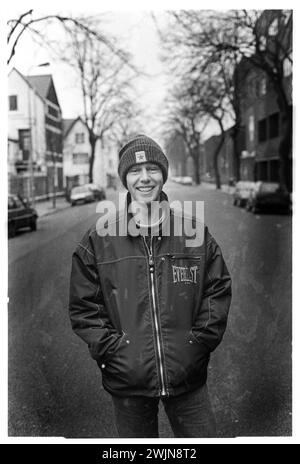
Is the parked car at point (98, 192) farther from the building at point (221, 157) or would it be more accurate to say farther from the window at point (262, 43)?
the window at point (262, 43)

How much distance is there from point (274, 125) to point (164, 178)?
0.94 meters

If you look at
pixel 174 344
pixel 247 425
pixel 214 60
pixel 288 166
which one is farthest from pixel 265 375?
pixel 214 60

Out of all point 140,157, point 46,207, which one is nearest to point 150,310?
point 140,157

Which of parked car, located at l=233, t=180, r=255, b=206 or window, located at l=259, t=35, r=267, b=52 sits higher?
window, located at l=259, t=35, r=267, b=52

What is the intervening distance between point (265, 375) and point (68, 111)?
5.90ft

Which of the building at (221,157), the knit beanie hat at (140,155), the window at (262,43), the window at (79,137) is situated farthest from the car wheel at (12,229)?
the window at (262,43)

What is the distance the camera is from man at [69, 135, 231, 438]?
194cm

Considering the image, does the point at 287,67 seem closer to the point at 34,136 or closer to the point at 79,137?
the point at 79,137

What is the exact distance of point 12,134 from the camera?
262 centimetres

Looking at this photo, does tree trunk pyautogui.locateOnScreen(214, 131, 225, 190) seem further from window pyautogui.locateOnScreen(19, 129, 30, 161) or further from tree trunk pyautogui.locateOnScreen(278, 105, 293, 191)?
window pyautogui.locateOnScreen(19, 129, 30, 161)

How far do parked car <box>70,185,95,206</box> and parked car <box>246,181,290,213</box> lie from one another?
0.92m

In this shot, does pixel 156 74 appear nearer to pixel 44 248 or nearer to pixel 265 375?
pixel 44 248

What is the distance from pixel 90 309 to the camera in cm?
194

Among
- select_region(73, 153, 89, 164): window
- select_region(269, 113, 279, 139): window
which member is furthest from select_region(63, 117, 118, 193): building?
select_region(269, 113, 279, 139): window
